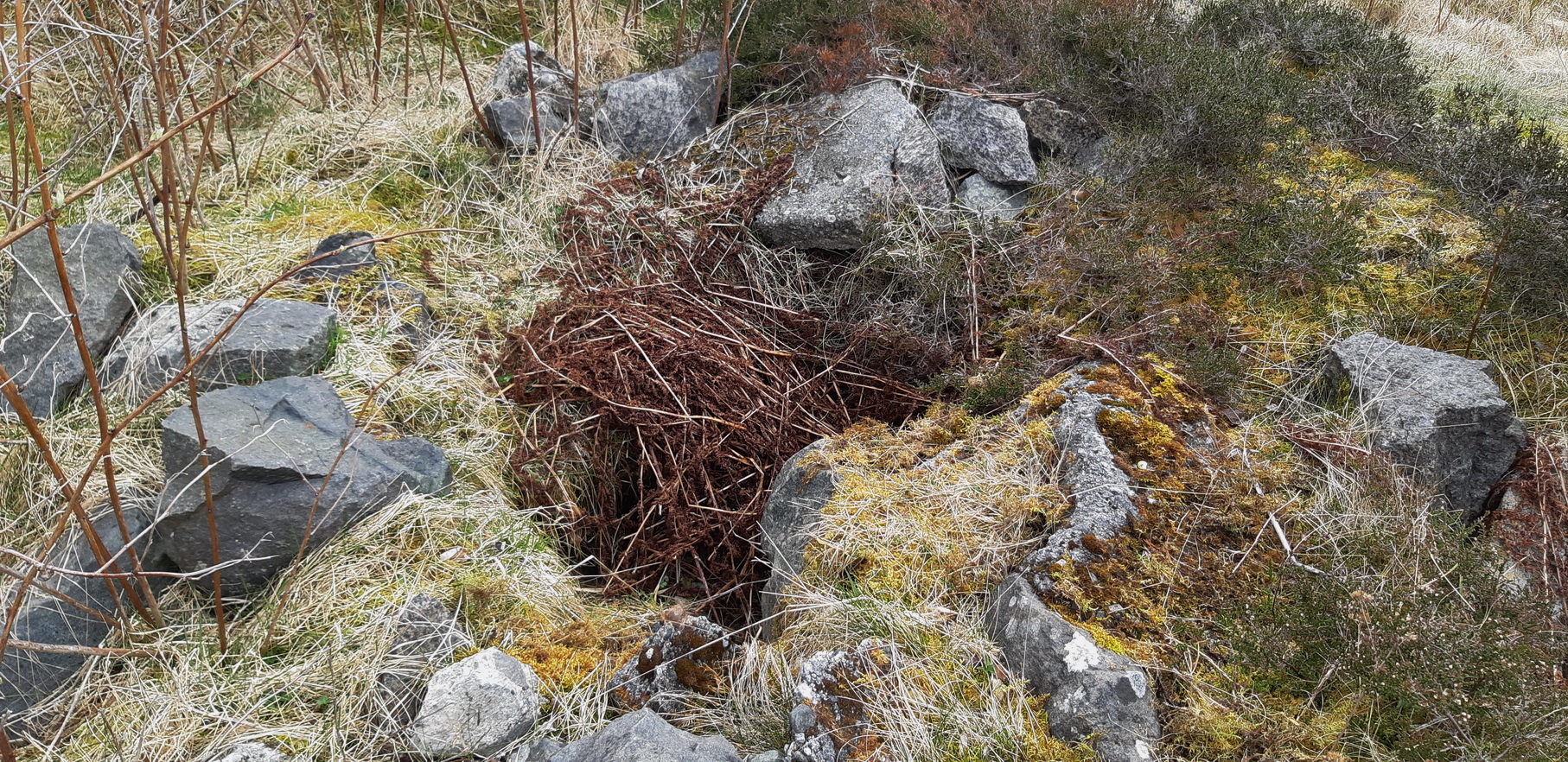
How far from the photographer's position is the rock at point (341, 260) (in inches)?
162

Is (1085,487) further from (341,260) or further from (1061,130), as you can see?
(341,260)

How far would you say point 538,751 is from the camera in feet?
8.10

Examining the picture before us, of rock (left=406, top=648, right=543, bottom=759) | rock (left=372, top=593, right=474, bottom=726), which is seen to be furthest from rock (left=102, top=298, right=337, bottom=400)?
rock (left=406, top=648, right=543, bottom=759)

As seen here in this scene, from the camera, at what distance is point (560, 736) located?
2594 millimetres

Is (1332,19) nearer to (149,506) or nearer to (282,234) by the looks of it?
(282,234)

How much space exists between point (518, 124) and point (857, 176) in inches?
78.0

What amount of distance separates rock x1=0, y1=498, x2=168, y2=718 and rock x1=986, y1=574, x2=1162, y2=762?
2.52m

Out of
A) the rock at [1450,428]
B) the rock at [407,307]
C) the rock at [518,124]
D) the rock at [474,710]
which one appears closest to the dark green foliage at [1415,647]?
the rock at [1450,428]

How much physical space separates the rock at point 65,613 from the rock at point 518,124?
2640mm

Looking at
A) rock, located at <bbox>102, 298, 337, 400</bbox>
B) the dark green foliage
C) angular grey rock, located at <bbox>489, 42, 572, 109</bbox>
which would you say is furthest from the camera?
angular grey rock, located at <bbox>489, 42, 572, 109</bbox>

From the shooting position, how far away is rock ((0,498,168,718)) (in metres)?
2.71

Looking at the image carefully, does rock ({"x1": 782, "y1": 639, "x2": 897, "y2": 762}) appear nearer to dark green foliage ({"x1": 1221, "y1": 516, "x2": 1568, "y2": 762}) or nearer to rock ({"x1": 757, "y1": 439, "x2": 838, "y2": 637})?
rock ({"x1": 757, "y1": 439, "x2": 838, "y2": 637})

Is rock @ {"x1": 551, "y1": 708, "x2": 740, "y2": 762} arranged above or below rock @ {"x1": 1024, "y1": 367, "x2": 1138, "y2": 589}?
below

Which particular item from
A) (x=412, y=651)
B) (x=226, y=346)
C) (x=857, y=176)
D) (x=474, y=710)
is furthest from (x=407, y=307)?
(x=474, y=710)
